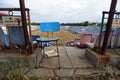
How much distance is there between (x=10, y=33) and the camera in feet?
Answer: 11.3

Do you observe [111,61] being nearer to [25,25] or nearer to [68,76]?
[68,76]

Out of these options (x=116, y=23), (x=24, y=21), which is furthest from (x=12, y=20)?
(x=116, y=23)

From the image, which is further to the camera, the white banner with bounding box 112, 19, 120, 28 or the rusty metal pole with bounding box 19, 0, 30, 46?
the white banner with bounding box 112, 19, 120, 28

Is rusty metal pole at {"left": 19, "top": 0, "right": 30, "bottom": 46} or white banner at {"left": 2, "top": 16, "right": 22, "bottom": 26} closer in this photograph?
rusty metal pole at {"left": 19, "top": 0, "right": 30, "bottom": 46}

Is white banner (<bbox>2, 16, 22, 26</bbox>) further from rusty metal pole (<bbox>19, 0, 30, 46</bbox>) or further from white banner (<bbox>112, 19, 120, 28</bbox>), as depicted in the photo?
white banner (<bbox>112, 19, 120, 28</bbox>)

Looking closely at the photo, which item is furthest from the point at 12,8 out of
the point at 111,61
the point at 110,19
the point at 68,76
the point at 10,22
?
the point at 111,61

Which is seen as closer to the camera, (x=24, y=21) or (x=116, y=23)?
(x=24, y=21)

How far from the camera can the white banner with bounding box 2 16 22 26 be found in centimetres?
324

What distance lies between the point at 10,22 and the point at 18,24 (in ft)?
0.57

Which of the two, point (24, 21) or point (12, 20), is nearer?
point (24, 21)

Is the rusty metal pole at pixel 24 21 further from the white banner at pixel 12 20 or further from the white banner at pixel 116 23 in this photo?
the white banner at pixel 116 23

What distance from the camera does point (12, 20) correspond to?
3.26 meters

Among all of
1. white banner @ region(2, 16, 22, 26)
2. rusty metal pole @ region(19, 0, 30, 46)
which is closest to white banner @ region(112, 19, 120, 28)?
rusty metal pole @ region(19, 0, 30, 46)

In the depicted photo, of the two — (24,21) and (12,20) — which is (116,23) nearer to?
(24,21)
